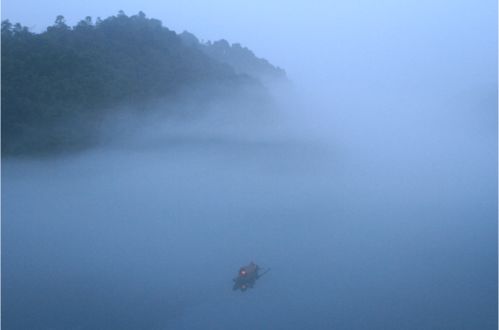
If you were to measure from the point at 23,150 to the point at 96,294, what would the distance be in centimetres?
243

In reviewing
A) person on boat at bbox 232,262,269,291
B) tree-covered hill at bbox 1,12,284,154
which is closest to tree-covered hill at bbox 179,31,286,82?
tree-covered hill at bbox 1,12,284,154

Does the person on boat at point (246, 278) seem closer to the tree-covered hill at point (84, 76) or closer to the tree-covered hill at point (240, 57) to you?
the tree-covered hill at point (84, 76)

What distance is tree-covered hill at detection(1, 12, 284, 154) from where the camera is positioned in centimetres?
812

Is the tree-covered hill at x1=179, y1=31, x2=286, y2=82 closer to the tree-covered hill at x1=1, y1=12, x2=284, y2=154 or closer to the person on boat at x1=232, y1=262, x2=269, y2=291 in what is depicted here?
the tree-covered hill at x1=1, y1=12, x2=284, y2=154

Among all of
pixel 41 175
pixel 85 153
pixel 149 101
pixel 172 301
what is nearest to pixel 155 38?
pixel 149 101

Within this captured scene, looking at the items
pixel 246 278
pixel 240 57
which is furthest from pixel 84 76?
pixel 240 57

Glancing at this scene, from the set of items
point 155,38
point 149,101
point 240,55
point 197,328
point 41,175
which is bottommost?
point 197,328

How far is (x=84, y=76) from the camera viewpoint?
9234 mm

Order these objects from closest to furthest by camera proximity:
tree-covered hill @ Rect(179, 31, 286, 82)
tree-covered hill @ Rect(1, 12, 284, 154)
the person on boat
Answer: the person on boat < tree-covered hill @ Rect(1, 12, 284, 154) < tree-covered hill @ Rect(179, 31, 286, 82)

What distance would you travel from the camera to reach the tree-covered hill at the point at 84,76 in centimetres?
812

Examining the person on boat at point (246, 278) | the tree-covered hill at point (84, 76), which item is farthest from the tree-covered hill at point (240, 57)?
the person on boat at point (246, 278)

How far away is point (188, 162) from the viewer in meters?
9.98

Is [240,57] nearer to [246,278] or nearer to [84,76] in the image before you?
[84,76]

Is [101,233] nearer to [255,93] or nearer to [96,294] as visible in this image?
[96,294]
